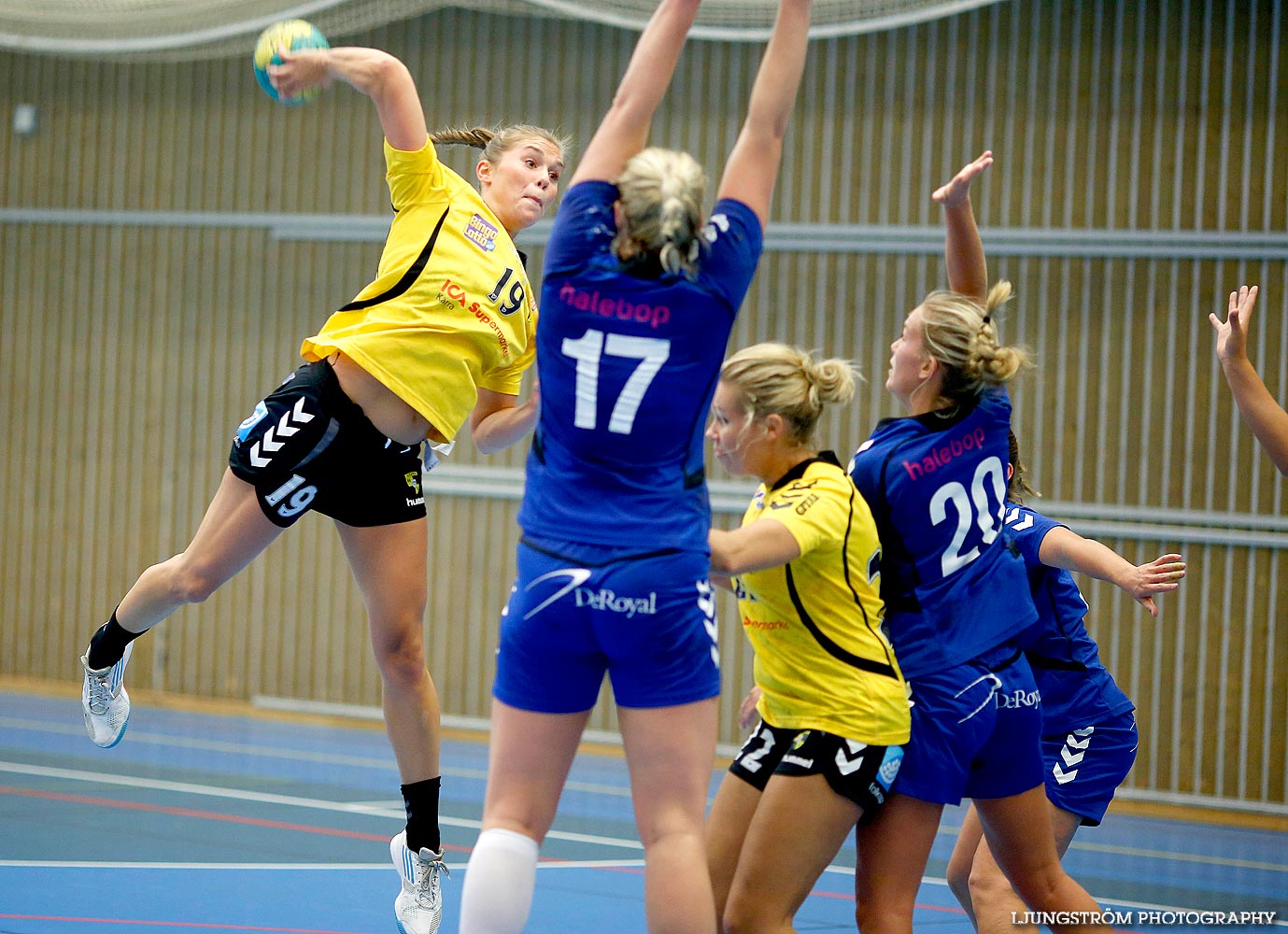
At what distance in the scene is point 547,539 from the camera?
277 cm

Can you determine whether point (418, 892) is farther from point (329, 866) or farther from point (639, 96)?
point (639, 96)

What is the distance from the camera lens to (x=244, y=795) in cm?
723

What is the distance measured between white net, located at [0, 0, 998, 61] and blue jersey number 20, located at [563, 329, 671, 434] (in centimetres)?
552

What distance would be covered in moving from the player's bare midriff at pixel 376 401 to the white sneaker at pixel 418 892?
1.16 meters

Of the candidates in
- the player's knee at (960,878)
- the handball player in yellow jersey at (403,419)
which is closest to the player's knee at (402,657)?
the handball player in yellow jersey at (403,419)

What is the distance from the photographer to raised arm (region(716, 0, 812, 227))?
2.87 meters

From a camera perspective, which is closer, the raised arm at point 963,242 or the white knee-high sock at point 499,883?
the white knee-high sock at point 499,883

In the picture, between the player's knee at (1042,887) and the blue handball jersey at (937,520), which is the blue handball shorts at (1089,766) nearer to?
the player's knee at (1042,887)

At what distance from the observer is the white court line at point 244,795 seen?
6637 mm

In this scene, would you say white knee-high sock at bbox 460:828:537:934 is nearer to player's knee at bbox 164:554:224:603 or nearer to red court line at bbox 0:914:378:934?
player's knee at bbox 164:554:224:603

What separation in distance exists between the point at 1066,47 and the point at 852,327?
2.15 metres

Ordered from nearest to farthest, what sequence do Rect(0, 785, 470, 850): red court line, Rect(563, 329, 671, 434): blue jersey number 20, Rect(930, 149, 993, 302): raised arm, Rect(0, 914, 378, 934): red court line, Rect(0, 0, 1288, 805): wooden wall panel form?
1. Rect(563, 329, 671, 434): blue jersey number 20
2. Rect(930, 149, 993, 302): raised arm
3. Rect(0, 914, 378, 934): red court line
4. Rect(0, 785, 470, 850): red court line
5. Rect(0, 0, 1288, 805): wooden wall panel

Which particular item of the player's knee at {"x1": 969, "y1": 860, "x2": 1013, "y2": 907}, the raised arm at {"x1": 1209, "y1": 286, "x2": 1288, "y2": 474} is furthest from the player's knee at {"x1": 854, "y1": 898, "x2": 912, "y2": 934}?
the raised arm at {"x1": 1209, "y1": 286, "x2": 1288, "y2": 474}

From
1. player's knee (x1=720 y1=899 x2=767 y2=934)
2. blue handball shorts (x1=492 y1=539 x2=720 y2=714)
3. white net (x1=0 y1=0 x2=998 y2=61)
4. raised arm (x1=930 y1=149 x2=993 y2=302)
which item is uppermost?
white net (x1=0 y1=0 x2=998 y2=61)
